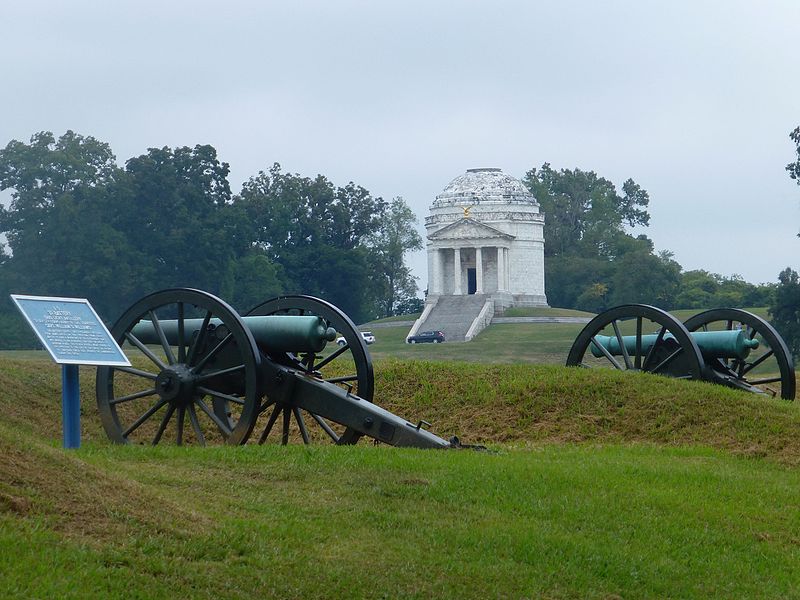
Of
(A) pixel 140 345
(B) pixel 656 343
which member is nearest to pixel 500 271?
(B) pixel 656 343

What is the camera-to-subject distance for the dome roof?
330 feet

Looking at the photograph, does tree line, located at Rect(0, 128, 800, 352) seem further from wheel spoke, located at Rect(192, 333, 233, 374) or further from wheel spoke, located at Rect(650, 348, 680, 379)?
wheel spoke, located at Rect(192, 333, 233, 374)

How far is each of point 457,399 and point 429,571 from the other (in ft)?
36.7

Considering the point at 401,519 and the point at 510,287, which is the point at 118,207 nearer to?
the point at 510,287

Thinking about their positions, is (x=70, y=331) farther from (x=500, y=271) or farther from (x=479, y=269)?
(x=479, y=269)

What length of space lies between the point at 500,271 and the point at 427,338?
2345cm

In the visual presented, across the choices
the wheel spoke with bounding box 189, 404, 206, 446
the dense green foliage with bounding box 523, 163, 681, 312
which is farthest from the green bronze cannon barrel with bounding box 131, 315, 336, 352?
the dense green foliage with bounding box 523, 163, 681, 312

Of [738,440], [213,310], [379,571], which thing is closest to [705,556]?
[379,571]

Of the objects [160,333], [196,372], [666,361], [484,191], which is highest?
[484,191]

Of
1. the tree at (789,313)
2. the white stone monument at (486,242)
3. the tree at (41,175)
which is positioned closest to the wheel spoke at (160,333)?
the tree at (789,313)

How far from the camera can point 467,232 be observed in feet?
327

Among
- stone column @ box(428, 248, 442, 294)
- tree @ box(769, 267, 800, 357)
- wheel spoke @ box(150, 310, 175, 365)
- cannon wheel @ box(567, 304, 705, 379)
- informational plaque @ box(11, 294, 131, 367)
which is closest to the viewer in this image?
informational plaque @ box(11, 294, 131, 367)

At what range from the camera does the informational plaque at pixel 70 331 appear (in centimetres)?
1302

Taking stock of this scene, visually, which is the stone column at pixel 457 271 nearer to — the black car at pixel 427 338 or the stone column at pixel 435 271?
the stone column at pixel 435 271
